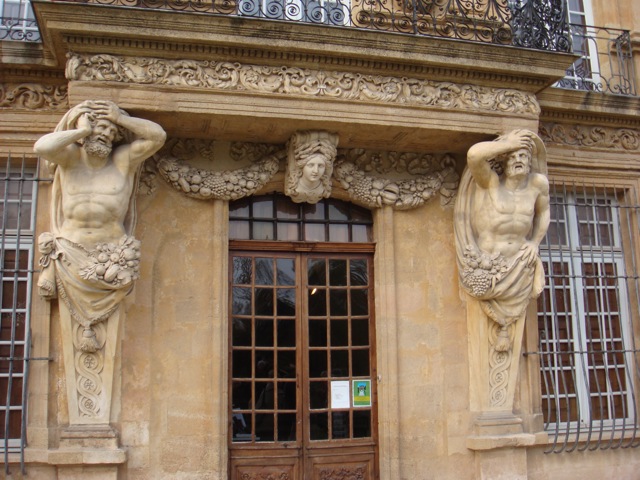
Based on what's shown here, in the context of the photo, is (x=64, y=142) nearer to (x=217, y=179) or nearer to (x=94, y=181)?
(x=94, y=181)

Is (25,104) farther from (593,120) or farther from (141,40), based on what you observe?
(593,120)

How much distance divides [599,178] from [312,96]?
3.32 m

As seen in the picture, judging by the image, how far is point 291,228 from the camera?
258 inches

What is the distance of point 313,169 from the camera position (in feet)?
19.6

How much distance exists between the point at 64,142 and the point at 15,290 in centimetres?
133

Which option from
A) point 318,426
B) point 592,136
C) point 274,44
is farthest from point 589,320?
point 274,44

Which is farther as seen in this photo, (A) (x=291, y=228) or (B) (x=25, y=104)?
(A) (x=291, y=228)

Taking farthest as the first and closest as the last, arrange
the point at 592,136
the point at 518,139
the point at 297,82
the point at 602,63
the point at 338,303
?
the point at 602,63
the point at 592,136
the point at 338,303
the point at 518,139
the point at 297,82

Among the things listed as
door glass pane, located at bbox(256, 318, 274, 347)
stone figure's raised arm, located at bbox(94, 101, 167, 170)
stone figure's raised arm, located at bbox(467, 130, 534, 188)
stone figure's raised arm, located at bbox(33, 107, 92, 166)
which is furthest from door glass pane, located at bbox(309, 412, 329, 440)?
stone figure's raised arm, located at bbox(33, 107, 92, 166)

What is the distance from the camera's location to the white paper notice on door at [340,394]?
6.33 m

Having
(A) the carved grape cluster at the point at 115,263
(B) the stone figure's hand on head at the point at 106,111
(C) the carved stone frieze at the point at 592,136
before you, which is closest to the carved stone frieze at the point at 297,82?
(B) the stone figure's hand on head at the point at 106,111

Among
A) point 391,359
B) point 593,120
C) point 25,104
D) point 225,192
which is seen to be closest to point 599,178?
point 593,120

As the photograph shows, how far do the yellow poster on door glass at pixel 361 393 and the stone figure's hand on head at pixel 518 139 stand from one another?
95.8 inches

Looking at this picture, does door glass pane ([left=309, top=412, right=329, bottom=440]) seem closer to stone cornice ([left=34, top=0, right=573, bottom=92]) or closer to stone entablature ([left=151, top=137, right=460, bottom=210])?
stone entablature ([left=151, top=137, right=460, bottom=210])
